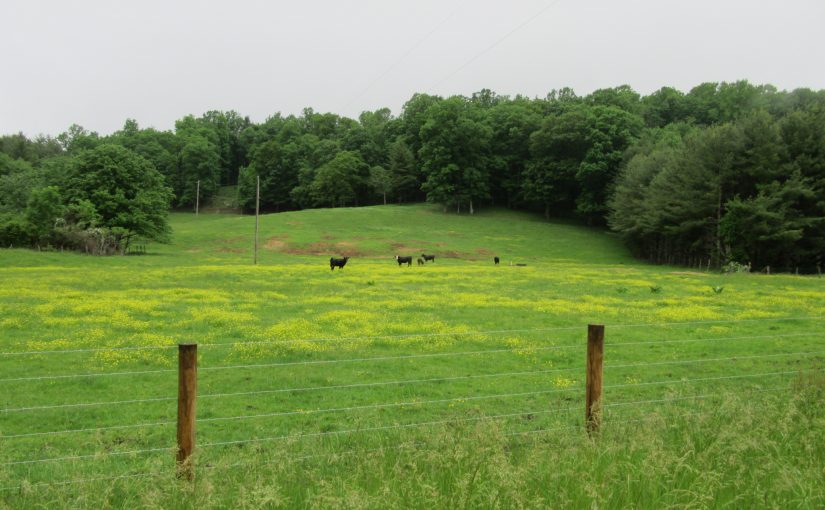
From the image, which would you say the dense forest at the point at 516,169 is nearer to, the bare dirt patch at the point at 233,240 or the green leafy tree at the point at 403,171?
the green leafy tree at the point at 403,171

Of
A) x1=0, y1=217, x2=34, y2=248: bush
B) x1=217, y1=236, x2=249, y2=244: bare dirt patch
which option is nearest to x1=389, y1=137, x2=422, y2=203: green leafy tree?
x1=217, y1=236, x2=249, y2=244: bare dirt patch

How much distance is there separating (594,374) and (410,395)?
5944 millimetres

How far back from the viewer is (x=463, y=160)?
106062mm

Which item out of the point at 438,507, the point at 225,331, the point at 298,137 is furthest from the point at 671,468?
the point at 298,137

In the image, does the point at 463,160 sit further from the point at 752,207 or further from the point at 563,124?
the point at 752,207

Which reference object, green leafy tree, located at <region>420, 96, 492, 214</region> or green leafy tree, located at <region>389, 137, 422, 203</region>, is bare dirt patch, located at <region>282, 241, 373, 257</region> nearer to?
green leafy tree, located at <region>420, 96, 492, 214</region>

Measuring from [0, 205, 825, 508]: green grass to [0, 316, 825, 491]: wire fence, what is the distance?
0.24 feet

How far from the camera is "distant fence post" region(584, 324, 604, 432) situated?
689cm

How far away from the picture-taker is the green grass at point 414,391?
5453 mm

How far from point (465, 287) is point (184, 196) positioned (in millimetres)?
113711

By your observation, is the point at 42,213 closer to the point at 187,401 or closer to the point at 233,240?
the point at 233,240

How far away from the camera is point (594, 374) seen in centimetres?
694

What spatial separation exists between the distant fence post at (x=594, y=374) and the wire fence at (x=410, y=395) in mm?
227

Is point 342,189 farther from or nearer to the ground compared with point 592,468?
farther from the ground
